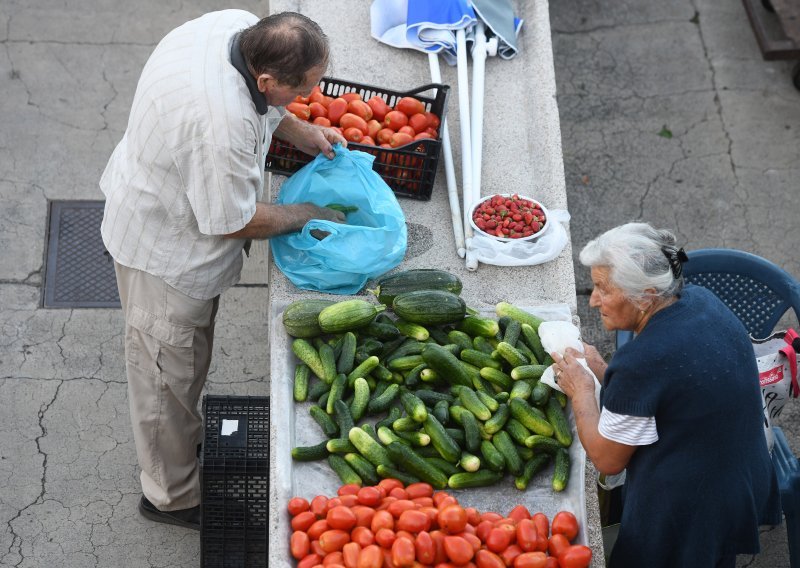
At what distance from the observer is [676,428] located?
2842mm

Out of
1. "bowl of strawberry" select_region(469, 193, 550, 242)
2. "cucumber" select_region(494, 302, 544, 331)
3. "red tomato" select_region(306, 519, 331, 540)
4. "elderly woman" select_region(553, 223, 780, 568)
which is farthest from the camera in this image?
"bowl of strawberry" select_region(469, 193, 550, 242)

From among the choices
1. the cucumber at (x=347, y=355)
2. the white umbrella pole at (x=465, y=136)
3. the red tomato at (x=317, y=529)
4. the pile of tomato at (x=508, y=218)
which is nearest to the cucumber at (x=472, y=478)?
the red tomato at (x=317, y=529)

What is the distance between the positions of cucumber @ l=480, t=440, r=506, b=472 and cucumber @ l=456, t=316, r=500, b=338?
50 cm

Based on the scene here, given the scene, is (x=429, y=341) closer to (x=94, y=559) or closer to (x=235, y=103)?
(x=235, y=103)

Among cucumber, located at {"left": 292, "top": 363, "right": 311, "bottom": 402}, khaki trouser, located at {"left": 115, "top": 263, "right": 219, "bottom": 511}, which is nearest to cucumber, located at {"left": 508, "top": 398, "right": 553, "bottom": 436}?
cucumber, located at {"left": 292, "top": 363, "right": 311, "bottom": 402}

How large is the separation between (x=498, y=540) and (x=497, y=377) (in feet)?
2.37

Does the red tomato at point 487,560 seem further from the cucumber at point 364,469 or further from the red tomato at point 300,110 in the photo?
the red tomato at point 300,110

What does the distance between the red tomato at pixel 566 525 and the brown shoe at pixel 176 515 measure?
187cm

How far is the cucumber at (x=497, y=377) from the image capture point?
137 inches

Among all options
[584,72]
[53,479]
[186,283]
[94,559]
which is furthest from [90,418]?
[584,72]

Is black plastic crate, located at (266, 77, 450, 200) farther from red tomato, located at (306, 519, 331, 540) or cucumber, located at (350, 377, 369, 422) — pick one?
red tomato, located at (306, 519, 331, 540)

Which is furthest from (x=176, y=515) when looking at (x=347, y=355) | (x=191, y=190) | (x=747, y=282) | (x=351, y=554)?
(x=747, y=282)

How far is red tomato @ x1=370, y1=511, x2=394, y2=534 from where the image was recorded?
2930 mm

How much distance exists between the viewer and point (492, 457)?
3238 millimetres
